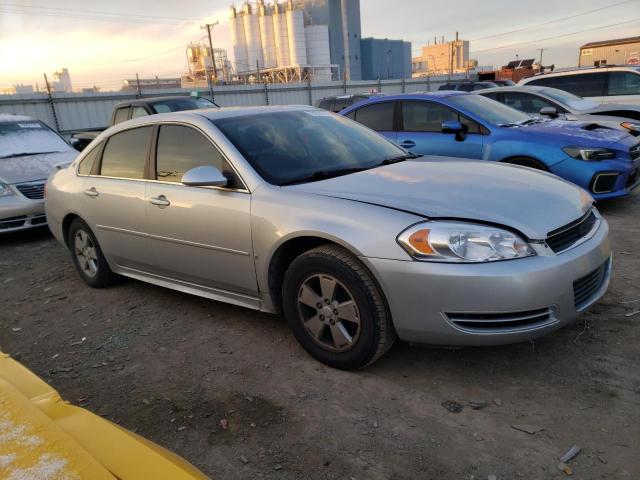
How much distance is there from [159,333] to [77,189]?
1.71m

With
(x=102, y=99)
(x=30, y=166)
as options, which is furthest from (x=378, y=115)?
(x=102, y=99)

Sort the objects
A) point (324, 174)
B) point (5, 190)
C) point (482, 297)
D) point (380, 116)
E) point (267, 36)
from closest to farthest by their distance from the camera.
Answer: point (482, 297)
point (324, 174)
point (5, 190)
point (380, 116)
point (267, 36)

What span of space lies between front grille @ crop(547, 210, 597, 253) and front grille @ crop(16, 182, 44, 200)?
21.6 feet

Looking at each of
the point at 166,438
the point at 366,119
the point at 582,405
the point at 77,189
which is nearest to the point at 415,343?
the point at 582,405

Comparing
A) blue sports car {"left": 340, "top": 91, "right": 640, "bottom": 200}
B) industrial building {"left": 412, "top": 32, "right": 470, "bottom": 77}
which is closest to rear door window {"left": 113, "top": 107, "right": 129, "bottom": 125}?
blue sports car {"left": 340, "top": 91, "right": 640, "bottom": 200}

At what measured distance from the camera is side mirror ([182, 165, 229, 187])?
320 centimetres

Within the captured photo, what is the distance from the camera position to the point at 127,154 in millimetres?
4199

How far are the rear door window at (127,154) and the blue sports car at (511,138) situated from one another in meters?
3.41

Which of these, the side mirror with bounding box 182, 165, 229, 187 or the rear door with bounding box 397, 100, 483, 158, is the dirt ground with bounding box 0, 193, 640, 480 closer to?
the side mirror with bounding box 182, 165, 229, 187

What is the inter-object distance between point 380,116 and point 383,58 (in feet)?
223

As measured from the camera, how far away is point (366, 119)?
23.5 ft

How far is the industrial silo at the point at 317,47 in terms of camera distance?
194 feet

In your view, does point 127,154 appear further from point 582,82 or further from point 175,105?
point 582,82

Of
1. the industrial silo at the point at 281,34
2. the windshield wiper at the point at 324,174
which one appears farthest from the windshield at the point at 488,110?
the industrial silo at the point at 281,34
